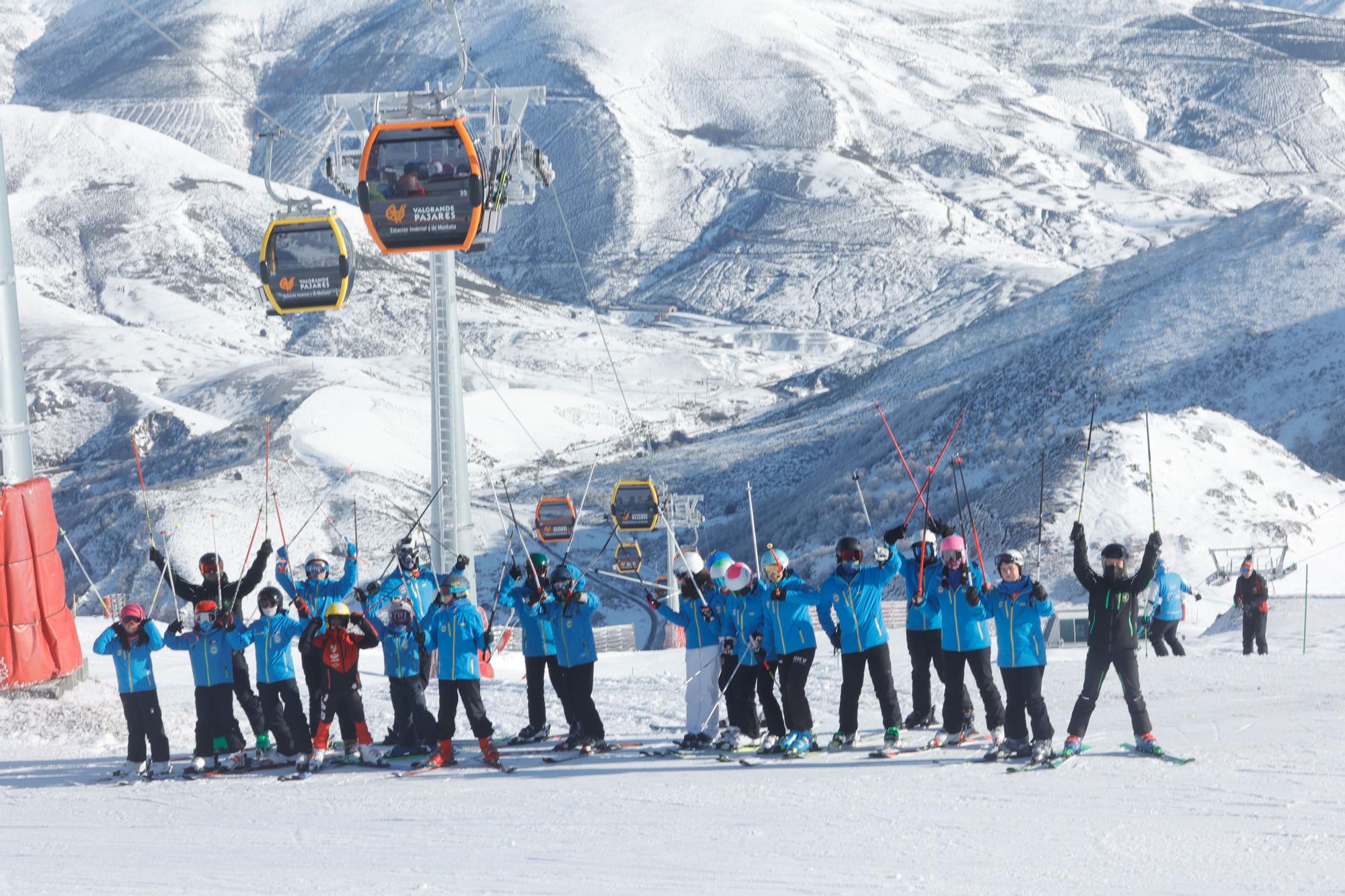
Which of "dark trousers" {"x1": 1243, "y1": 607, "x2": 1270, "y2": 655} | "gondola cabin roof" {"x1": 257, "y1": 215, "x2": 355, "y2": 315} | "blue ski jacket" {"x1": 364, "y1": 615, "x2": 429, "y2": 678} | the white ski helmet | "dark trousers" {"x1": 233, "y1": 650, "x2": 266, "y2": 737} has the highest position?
"gondola cabin roof" {"x1": 257, "y1": 215, "x2": 355, "y2": 315}

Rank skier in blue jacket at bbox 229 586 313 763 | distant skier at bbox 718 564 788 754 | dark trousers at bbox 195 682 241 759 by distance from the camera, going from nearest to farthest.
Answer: distant skier at bbox 718 564 788 754
skier in blue jacket at bbox 229 586 313 763
dark trousers at bbox 195 682 241 759

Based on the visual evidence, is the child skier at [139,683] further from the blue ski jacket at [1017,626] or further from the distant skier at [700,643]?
the blue ski jacket at [1017,626]

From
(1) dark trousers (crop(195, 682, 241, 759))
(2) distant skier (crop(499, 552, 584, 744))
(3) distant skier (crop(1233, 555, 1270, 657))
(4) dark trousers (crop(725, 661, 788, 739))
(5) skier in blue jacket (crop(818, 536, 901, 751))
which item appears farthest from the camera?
(3) distant skier (crop(1233, 555, 1270, 657))

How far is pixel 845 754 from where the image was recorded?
9.59 m

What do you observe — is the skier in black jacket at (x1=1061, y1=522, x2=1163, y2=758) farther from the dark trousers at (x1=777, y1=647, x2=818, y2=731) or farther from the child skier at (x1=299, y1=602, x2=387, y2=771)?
the child skier at (x1=299, y1=602, x2=387, y2=771)

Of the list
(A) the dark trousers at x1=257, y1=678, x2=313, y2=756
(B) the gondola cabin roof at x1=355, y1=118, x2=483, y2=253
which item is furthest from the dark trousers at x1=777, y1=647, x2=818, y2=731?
(B) the gondola cabin roof at x1=355, y1=118, x2=483, y2=253

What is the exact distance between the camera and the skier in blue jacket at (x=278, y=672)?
9.91 meters

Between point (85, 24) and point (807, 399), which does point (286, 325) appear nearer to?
point (807, 399)

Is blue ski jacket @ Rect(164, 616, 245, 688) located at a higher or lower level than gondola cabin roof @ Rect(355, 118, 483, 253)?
lower

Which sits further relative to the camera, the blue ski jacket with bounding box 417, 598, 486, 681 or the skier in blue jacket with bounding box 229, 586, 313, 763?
the skier in blue jacket with bounding box 229, 586, 313, 763

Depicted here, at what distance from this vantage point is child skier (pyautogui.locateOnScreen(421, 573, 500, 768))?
380 inches

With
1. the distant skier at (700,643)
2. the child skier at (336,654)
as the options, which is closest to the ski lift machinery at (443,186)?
the child skier at (336,654)

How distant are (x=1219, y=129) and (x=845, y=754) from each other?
156850 millimetres

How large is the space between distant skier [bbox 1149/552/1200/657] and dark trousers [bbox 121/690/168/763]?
395 inches
